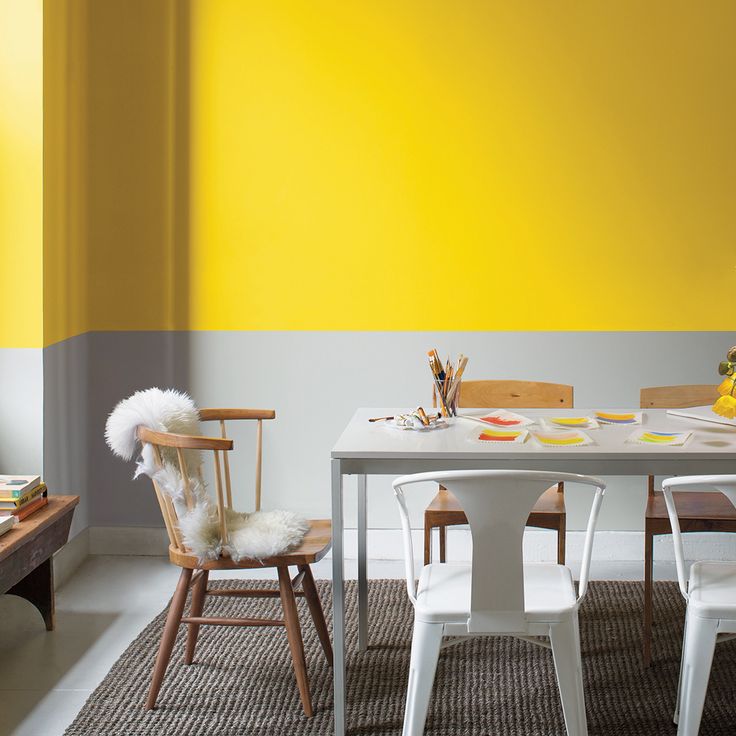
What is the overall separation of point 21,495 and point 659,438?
2053mm

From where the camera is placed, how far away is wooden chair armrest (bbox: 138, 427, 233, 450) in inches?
103

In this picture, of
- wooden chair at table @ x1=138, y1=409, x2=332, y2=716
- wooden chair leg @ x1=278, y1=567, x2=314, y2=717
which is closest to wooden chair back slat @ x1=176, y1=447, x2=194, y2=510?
wooden chair at table @ x1=138, y1=409, x2=332, y2=716

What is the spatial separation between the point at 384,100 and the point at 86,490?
2096 millimetres

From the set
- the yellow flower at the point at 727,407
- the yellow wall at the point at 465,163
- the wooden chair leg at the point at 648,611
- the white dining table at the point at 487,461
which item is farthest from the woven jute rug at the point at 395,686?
the yellow wall at the point at 465,163

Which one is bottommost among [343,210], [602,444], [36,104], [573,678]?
[573,678]

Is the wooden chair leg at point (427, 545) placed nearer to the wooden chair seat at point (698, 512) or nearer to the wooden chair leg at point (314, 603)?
the wooden chair leg at point (314, 603)

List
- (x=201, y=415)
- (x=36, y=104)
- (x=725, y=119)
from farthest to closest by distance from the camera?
(x=725, y=119)
(x=36, y=104)
(x=201, y=415)

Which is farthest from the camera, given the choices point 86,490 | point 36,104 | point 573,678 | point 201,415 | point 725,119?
point 86,490

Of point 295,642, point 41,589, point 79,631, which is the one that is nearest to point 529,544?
point 295,642

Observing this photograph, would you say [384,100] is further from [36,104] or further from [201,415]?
[201,415]

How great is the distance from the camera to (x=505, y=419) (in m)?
3.12

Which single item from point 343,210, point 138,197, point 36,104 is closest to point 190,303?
point 138,197

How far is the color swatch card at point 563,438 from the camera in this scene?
107 inches

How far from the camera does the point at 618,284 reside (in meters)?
4.17
